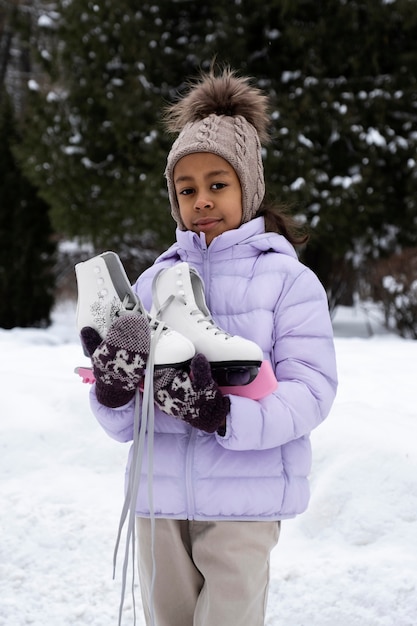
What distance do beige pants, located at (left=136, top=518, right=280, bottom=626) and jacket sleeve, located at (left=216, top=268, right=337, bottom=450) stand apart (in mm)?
260

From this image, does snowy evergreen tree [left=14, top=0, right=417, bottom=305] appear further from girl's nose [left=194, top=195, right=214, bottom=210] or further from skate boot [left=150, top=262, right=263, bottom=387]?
skate boot [left=150, top=262, right=263, bottom=387]

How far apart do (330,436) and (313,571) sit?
944 millimetres

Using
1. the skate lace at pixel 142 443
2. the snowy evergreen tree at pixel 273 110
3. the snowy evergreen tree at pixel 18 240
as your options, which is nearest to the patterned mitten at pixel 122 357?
the skate lace at pixel 142 443

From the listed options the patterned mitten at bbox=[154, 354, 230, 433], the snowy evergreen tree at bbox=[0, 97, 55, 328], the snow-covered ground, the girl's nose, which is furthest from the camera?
the snowy evergreen tree at bbox=[0, 97, 55, 328]

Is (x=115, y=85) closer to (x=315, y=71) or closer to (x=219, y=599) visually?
(x=315, y=71)

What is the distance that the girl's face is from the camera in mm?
1731

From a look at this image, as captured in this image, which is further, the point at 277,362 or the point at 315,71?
the point at 315,71

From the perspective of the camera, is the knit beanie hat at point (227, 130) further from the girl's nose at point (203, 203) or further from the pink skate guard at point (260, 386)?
the pink skate guard at point (260, 386)

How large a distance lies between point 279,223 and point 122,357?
0.71 metres

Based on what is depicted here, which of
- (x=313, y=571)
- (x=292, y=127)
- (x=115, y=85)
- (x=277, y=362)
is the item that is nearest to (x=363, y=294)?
(x=292, y=127)

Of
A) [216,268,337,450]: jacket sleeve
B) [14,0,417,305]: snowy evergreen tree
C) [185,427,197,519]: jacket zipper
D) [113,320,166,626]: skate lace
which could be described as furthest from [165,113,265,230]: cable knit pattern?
[14,0,417,305]: snowy evergreen tree

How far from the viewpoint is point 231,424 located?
1473 millimetres

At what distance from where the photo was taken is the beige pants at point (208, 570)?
1600mm

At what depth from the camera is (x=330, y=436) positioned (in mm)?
3613
